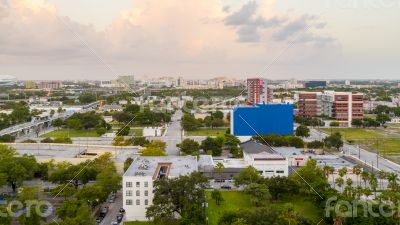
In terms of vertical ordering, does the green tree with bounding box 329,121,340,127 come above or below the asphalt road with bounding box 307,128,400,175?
above

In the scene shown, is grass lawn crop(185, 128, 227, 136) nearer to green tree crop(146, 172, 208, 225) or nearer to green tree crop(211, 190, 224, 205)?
green tree crop(211, 190, 224, 205)

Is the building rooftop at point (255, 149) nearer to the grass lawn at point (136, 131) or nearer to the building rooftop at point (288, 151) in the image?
the building rooftop at point (288, 151)

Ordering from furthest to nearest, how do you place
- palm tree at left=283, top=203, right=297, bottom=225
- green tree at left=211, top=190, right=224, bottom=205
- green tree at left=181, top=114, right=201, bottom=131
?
green tree at left=181, top=114, right=201, bottom=131 → green tree at left=211, top=190, right=224, bottom=205 → palm tree at left=283, top=203, right=297, bottom=225

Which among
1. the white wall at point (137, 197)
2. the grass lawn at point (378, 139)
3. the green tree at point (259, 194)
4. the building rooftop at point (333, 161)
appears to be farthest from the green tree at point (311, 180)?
the grass lawn at point (378, 139)

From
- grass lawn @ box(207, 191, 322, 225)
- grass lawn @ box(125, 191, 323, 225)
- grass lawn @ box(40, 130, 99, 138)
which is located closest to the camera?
grass lawn @ box(125, 191, 323, 225)

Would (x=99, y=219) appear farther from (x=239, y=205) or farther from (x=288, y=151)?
(x=288, y=151)

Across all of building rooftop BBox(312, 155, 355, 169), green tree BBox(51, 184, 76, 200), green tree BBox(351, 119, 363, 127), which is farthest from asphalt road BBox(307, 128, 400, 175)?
green tree BBox(51, 184, 76, 200)
